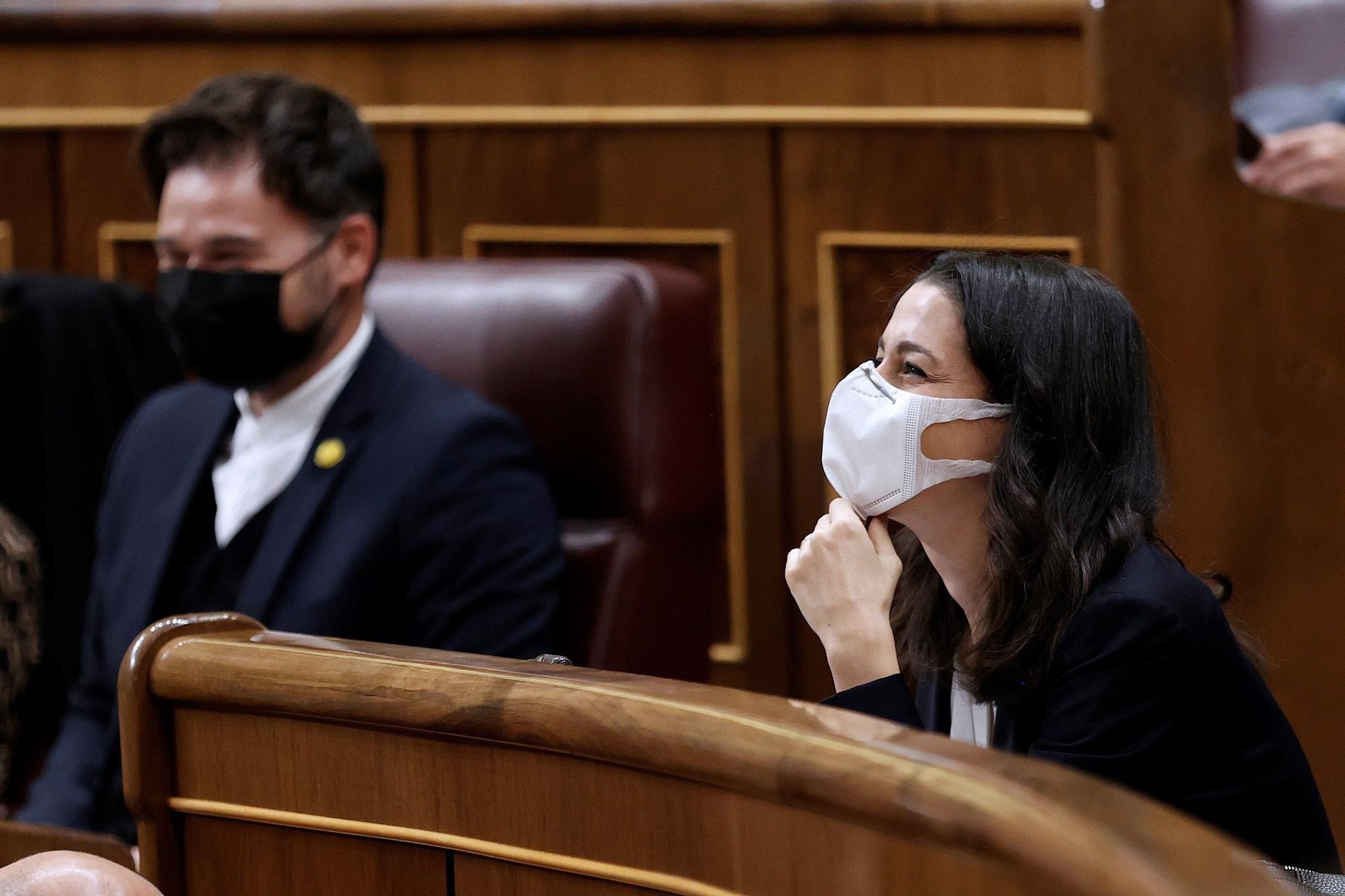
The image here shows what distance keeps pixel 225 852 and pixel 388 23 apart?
1526 millimetres

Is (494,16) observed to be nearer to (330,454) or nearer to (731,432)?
(731,432)

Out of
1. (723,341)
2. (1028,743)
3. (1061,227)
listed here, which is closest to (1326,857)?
→ (1028,743)

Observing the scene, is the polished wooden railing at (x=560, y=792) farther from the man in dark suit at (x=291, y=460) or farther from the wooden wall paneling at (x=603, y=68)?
the wooden wall paneling at (x=603, y=68)

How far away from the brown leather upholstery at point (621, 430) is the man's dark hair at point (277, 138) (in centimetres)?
19

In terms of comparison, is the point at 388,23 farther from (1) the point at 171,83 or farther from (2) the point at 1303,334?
(2) the point at 1303,334

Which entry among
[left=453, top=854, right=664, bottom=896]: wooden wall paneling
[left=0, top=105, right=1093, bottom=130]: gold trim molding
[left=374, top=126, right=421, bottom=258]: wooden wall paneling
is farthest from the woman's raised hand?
[left=374, top=126, right=421, bottom=258]: wooden wall paneling

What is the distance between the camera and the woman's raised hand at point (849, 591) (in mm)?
976

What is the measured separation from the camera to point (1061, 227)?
6.34 feet

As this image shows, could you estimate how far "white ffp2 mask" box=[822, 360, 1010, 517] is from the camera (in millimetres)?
977

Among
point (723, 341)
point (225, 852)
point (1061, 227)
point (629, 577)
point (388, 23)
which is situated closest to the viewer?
point (225, 852)

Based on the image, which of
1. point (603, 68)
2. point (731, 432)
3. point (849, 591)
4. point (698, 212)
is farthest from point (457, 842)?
point (603, 68)

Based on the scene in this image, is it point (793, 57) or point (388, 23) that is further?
point (388, 23)

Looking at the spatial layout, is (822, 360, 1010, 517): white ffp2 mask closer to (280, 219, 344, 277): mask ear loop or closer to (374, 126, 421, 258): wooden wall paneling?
(280, 219, 344, 277): mask ear loop

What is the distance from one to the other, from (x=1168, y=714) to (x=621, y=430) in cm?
81
